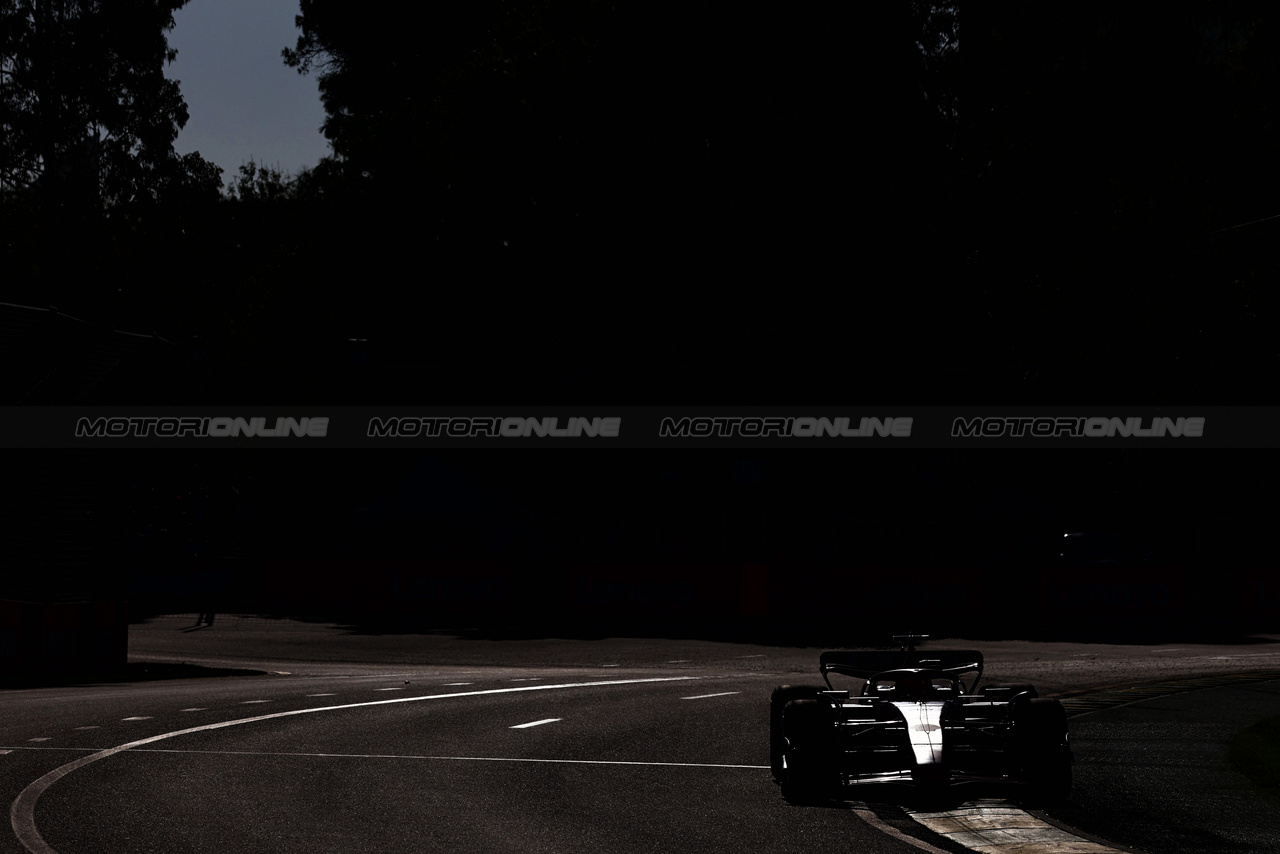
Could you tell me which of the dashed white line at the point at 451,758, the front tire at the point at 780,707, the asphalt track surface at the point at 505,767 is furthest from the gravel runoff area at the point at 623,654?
the front tire at the point at 780,707

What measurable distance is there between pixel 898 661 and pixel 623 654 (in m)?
15.4

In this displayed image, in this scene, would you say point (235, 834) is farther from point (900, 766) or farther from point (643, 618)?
point (643, 618)

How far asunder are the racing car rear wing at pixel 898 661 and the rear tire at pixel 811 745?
0.82 meters

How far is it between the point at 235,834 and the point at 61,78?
44238 millimetres

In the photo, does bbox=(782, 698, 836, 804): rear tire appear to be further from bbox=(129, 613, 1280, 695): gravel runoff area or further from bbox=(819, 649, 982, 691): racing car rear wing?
bbox=(129, 613, 1280, 695): gravel runoff area

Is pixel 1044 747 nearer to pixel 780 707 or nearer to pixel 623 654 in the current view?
pixel 780 707

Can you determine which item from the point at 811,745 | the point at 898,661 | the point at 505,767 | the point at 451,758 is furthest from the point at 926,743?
the point at 451,758

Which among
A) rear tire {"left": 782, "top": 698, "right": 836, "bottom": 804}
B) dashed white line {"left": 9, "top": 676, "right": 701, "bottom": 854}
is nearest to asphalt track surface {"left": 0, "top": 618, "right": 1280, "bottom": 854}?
dashed white line {"left": 9, "top": 676, "right": 701, "bottom": 854}

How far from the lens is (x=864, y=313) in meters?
43.6

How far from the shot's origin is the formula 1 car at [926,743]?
34.7 ft

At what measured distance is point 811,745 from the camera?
10.8 m

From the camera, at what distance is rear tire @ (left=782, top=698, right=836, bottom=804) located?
35.2 feet

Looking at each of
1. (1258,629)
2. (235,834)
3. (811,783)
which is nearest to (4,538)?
(235,834)

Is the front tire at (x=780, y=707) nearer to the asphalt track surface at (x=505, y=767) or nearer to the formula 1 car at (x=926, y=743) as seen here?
the formula 1 car at (x=926, y=743)
